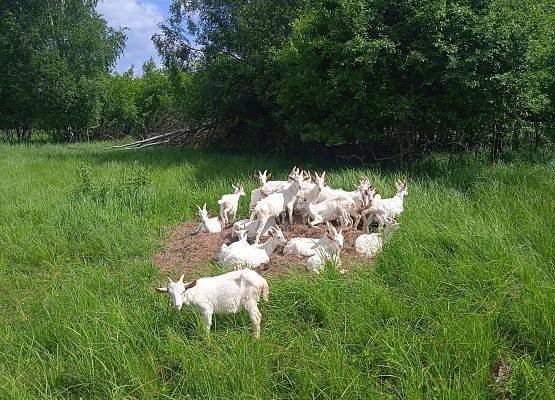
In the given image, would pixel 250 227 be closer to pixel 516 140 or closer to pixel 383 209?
pixel 383 209

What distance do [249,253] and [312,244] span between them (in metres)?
0.76

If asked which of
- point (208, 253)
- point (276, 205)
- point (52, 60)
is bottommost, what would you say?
point (208, 253)

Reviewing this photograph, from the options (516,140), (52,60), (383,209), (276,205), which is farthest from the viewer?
(52,60)

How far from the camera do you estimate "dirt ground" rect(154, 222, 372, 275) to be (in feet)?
17.4

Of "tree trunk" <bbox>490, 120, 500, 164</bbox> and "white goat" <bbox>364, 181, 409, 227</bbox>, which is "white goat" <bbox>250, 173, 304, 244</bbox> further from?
"tree trunk" <bbox>490, 120, 500, 164</bbox>

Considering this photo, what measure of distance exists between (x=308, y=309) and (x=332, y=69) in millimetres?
7836

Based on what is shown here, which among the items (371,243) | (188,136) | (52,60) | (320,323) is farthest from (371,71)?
(52,60)

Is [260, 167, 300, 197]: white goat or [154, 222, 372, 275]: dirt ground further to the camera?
[260, 167, 300, 197]: white goat

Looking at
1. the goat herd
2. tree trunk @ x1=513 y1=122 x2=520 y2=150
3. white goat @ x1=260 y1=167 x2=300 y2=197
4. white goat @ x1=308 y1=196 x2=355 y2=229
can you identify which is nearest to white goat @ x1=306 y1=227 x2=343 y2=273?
the goat herd

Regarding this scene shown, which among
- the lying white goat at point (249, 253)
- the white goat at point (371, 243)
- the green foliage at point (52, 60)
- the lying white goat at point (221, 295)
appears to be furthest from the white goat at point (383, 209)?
the green foliage at point (52, 60)

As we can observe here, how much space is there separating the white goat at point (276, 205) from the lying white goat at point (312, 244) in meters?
0.68

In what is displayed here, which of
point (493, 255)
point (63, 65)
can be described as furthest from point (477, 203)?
point (63, 65)

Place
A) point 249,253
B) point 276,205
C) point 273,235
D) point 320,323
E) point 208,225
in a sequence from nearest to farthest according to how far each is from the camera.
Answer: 1. point 320,323
2. point 249,253
3. point 273,235
4. point 276,205
5. point 208,225

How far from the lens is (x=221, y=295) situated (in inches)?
158
